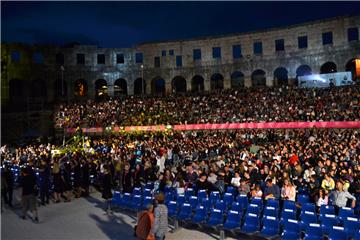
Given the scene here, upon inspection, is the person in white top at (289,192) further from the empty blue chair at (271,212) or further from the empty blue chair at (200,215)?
the empty blue chair at (200,215)

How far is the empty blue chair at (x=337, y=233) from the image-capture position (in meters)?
10.1

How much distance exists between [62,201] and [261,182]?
9131 mm

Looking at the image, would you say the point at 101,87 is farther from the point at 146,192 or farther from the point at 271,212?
the point at 271,212

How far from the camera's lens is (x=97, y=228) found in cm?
1385

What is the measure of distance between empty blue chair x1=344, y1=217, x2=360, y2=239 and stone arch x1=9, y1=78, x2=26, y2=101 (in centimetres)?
5447

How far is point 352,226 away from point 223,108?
3129 centimetres

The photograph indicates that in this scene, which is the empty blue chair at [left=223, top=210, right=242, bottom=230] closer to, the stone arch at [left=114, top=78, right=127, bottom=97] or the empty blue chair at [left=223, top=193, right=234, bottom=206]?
the empty blue chair at [left=223, top=193, right=234, bottom=206]

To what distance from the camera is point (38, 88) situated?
61094 millimetres

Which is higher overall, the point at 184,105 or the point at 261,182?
the point at 184,105

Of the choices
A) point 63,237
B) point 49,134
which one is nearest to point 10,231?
point 63,237

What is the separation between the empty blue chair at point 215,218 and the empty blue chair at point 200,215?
1.05 ft

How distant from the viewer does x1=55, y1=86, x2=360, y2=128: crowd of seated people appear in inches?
1325

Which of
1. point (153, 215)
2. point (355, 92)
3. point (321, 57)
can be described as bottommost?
point (153, 215)

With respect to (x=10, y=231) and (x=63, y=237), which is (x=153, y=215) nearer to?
(x=63, y=237)
